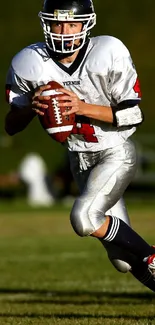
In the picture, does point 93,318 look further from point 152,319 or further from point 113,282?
point 113,282

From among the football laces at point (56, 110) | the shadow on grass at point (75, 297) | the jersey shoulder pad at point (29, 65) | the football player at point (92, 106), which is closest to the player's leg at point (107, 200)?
the football player at point (92, 106)

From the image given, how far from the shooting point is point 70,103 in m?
4.57

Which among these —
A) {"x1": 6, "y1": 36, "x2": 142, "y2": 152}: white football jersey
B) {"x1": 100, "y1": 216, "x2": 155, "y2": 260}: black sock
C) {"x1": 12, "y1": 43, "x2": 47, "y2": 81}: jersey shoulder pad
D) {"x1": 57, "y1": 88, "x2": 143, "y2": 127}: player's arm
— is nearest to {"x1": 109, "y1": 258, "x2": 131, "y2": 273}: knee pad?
{"x1": 100, "y1": 216, "x2": 155, "y2": 260}: black sock

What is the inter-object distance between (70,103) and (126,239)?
29.4 inches

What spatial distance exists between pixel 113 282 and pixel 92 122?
87.5 inches

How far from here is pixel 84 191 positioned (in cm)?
477

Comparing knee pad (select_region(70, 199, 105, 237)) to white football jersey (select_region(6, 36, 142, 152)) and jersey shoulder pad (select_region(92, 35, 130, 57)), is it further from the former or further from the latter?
jersey shoulder pad (select_region(92, 35, 130, 57))

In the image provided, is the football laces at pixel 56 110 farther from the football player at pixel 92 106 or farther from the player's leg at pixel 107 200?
the player's leg at pixel 107 200

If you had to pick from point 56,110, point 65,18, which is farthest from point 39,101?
point 65,18

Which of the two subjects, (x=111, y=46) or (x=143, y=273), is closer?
(x=111, y=46)

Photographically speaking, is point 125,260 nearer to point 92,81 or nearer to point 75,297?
point 92,81

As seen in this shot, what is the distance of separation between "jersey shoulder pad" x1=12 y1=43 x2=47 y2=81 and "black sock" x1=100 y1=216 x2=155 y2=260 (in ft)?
2.74

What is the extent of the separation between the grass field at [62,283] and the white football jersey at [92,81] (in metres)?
0.95

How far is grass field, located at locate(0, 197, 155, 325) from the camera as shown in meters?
5.07
